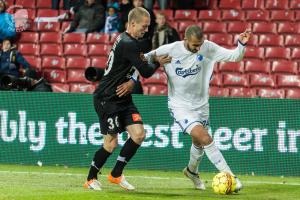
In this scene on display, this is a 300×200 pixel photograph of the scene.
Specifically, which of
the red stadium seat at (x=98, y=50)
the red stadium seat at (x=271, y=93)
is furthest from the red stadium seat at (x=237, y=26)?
the red stadium seat at (x=98, y=50)

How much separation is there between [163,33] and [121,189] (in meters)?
7.42

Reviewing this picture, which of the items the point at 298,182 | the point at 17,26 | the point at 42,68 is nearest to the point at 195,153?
the point at 298,182

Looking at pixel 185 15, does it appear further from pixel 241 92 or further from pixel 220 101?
pixel 220 101

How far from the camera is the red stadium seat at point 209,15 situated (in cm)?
2014

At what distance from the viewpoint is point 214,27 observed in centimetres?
1984

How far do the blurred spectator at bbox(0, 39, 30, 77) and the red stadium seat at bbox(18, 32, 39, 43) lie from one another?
1973mm

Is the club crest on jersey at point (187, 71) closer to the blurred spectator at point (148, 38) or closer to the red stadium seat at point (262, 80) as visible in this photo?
the blurred spectator at point (148, 38)

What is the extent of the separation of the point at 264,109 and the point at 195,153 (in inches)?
135

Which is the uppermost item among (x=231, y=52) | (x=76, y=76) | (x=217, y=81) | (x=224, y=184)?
(x=231, y=52)

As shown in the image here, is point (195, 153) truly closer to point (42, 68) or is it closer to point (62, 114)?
point (62, 114)

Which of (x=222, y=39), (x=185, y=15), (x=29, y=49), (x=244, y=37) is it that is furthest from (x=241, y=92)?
(x=244, y=37)

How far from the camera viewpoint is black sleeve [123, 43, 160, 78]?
10906 mm

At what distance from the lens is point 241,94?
716 inches

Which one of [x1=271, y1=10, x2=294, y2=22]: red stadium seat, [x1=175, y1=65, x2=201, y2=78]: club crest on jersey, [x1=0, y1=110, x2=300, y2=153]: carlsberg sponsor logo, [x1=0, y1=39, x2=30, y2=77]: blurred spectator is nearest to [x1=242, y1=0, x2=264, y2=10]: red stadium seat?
[x1=271, y1=10, x2=294, y2=22]: red stadium seat
